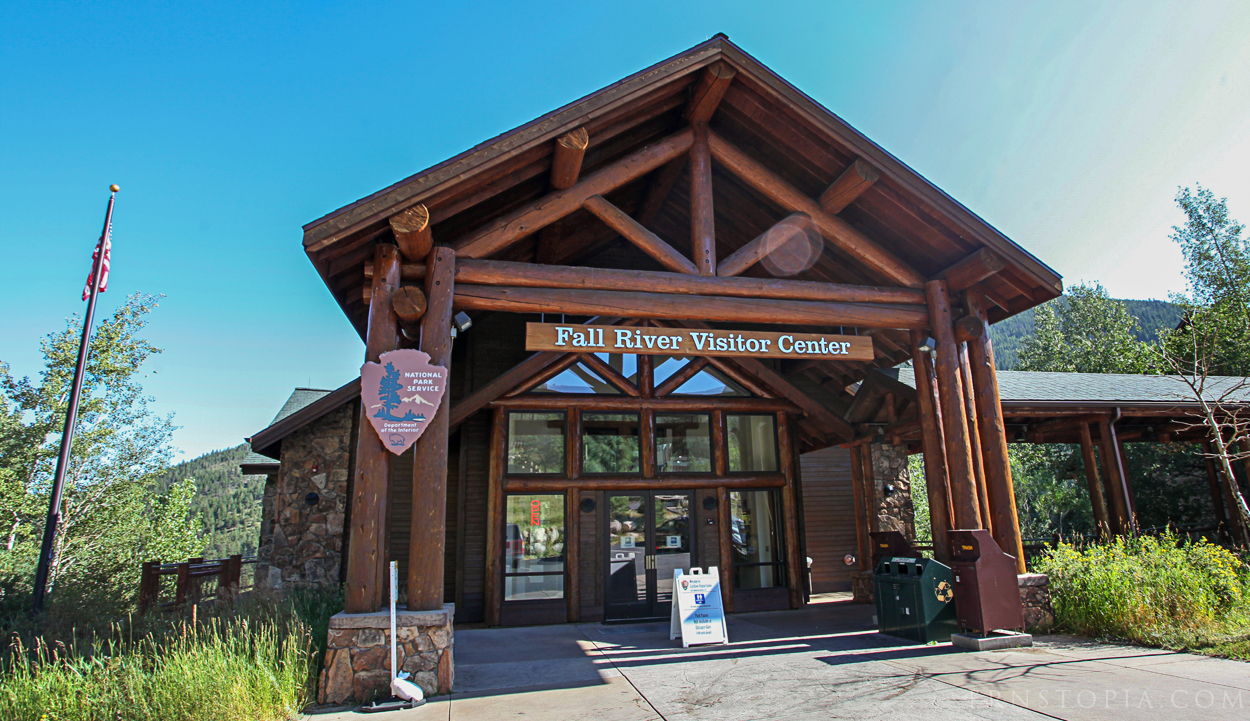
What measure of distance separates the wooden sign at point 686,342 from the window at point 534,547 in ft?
13.0

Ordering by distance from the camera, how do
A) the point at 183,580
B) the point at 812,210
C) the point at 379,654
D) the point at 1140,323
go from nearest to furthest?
the point at 379,654, the point at 812,210, the point at 183,580, the point at 1140,323

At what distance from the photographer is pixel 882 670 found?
607 centimetres

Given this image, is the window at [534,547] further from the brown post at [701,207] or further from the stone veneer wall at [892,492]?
the stone veneer wall at [892,492]

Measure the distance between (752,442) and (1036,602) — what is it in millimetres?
4781

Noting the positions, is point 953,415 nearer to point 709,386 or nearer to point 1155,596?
point 1155,596

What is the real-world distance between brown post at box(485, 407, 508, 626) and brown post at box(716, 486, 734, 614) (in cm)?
346

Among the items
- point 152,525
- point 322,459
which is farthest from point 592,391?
point 152,525

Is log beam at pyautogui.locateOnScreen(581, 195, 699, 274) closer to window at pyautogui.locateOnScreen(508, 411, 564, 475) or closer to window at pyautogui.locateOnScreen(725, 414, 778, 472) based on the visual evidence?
window at pyautogui.locateOnScreen(508, 411, 564, 475)

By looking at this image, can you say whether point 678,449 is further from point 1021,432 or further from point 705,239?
point 1021,432

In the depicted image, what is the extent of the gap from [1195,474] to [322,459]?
73.2 ft

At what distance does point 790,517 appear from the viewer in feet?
36.2

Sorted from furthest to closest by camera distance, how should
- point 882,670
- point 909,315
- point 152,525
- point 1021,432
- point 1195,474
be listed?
point 152,525 < point 1195,474 < point 1021,432 < point 909,315 < point 882,670

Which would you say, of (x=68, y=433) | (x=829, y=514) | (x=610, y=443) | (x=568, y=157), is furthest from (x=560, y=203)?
(x=829, y=514)

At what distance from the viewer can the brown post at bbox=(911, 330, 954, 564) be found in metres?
7.74
